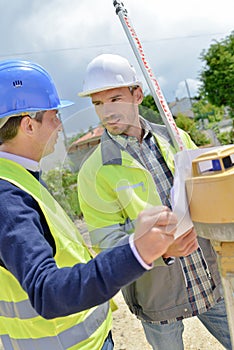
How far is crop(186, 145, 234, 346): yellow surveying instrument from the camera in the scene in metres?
0.95

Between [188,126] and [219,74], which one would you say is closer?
[188,126]

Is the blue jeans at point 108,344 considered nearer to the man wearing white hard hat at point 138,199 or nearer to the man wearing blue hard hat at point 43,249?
the man wearing blue hard hat at point 43,249

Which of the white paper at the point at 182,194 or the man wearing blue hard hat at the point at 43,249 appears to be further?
the white paper at the point at 182,194

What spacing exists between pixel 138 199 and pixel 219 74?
20364mm

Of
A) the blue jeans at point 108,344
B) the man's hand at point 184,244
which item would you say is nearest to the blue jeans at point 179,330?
the blue jeans at point 108,344

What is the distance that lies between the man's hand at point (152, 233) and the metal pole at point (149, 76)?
418 mm

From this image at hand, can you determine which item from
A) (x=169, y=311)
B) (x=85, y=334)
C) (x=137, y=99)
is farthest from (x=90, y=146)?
(x=169, y=311)

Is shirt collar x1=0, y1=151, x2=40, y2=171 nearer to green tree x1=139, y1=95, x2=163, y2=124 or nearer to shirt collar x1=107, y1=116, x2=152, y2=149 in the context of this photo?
shirt collar x1=107, y1=116, x2=152, y2=149

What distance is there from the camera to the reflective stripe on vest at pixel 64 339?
128 centimetres

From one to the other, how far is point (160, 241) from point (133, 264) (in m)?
0.07

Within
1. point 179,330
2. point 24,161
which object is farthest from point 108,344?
point 24,161

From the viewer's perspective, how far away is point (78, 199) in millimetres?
1159

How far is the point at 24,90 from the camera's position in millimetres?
1289

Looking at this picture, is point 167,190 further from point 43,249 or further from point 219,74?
point 219,74
